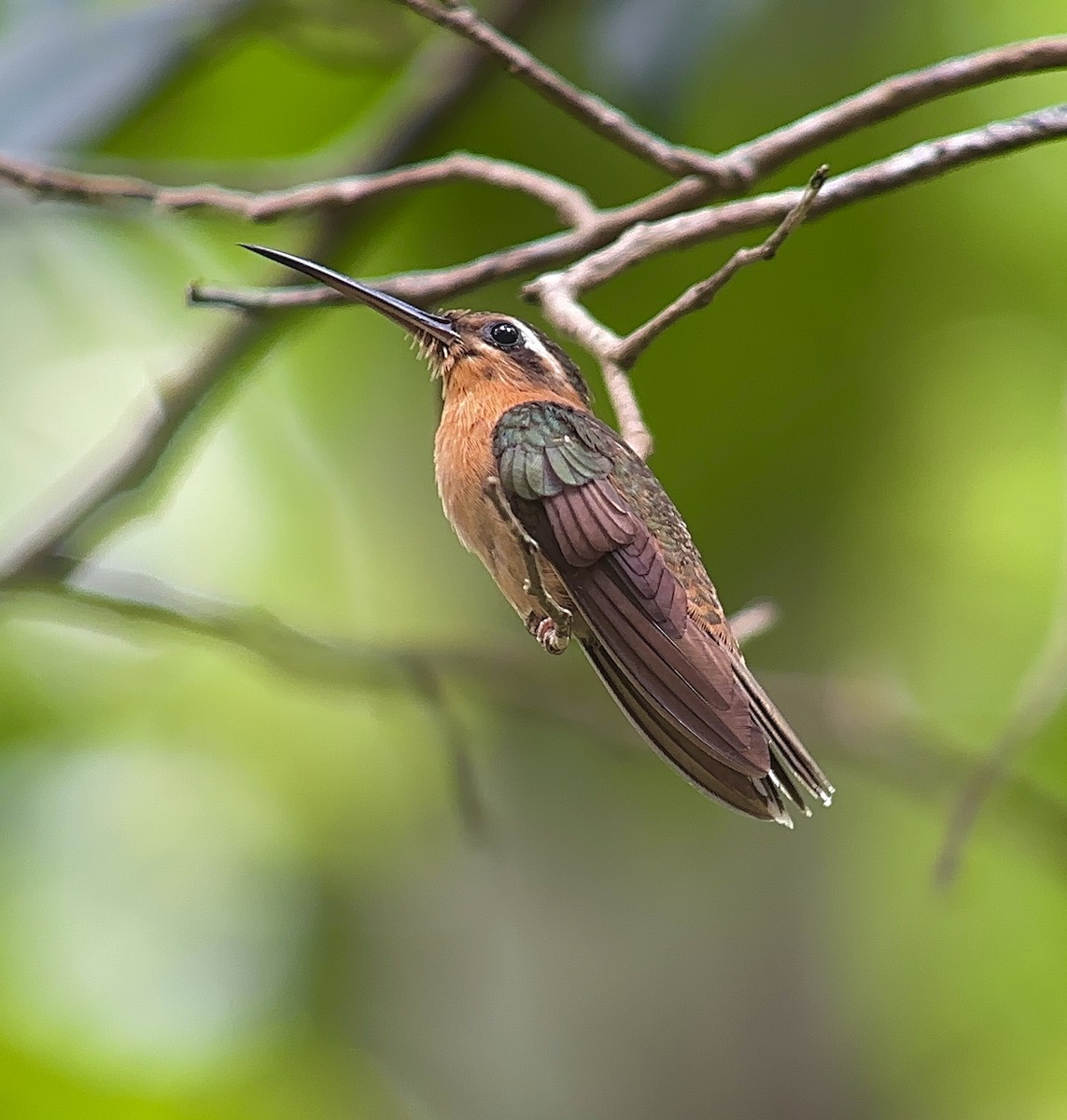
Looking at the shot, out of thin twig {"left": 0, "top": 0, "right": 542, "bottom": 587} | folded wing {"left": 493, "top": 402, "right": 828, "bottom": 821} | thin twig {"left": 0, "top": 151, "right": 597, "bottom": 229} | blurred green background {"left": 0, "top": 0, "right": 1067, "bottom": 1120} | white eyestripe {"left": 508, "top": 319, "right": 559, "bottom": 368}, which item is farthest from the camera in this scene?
blurred green background {"left": 0, "top": 0, "right": 1067, "bottom": 1120}

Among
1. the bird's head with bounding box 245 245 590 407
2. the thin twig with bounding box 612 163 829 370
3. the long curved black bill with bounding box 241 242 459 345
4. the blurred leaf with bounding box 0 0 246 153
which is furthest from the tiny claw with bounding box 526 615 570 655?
the blurred leaf with bounding box 0 0 246 153

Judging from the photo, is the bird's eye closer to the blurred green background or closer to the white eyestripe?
the white eyestripe

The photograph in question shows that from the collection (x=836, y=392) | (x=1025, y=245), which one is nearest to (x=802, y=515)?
(x=836, y=392)

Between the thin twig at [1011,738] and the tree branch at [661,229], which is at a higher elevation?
the tree branch at [661,229]

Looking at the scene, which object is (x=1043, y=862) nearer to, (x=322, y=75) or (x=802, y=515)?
(x=802, y=515)

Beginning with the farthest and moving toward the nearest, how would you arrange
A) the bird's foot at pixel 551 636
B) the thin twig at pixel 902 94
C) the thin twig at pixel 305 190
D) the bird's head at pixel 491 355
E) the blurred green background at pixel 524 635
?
the blurred green background at pixel 524 635 → the bird's head at pixel 491 355 → the thin twig at pixel 305 190 → the thin twig at pixel 902 94 → the bird's foot at pixel 551 636

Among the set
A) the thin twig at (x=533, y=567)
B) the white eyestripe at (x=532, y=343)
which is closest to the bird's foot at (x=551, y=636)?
the thin twig at (x=533, y=567)

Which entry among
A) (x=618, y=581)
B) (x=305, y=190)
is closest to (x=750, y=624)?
(x=618, y=581)

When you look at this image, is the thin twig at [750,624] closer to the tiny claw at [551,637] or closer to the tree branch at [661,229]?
the tiny claw at [551,637]
